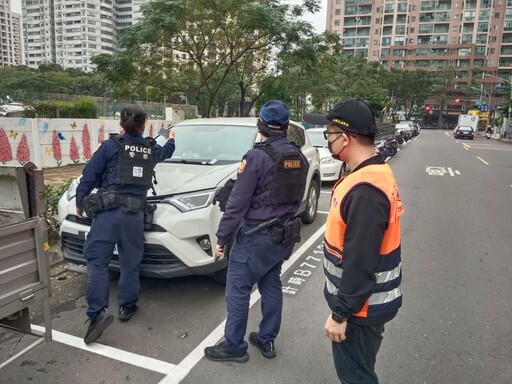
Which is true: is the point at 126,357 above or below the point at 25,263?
below

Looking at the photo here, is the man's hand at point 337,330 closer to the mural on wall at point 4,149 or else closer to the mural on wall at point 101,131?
the mural on wall at point 4,149

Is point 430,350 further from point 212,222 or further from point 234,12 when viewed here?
point 234,12

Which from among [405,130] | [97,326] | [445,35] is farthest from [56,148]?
[445,35]

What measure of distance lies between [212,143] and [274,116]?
2234 mm

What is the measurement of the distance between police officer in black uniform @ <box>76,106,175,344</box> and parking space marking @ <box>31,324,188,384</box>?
0.09 metres

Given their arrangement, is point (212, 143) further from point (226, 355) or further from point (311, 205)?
point (226, 355)

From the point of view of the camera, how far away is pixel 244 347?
3.03 metres

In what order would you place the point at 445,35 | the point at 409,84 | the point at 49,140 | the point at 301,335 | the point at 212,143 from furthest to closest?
1. the point at 445,35
2. the point at 409,84
3. the point at 49,140
4. the point at 212,143
5. the point at 301,335

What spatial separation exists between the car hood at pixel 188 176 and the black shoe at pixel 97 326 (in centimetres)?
118

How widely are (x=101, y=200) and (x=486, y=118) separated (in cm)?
9380

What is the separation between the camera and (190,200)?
376cm

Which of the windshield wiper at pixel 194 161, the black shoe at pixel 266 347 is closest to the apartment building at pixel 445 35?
the windshield wiper at pixel 194 161

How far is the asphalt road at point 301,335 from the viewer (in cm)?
288

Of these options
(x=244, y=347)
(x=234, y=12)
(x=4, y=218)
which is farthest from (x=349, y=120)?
(x=234, y=12)
